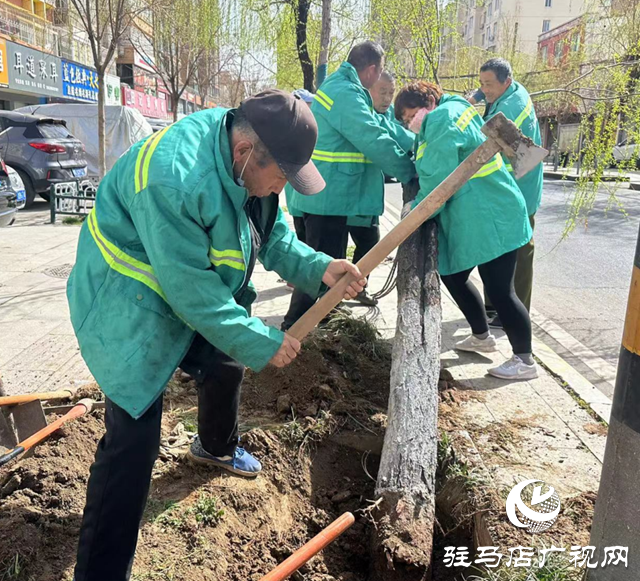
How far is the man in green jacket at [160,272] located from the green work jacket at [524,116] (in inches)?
122

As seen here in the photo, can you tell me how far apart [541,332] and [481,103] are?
7.71 feet

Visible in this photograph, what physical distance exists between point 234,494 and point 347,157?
9.22 ft

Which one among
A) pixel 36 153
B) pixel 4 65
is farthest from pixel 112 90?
pixel 36 153

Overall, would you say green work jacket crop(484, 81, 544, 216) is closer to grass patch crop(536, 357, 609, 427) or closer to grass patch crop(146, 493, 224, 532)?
grass patch crop(536, 357, 609, 427)

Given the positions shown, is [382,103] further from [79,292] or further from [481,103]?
[79,292]

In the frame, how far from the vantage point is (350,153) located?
15.3 ft

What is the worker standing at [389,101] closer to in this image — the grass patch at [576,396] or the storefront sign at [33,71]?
the grass patch at [576,396]

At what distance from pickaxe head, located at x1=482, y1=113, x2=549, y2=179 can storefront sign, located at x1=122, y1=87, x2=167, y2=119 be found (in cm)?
3258

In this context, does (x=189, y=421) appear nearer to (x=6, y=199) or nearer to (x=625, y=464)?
(x=625, y=464)

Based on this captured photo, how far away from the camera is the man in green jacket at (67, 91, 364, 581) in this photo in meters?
1.92

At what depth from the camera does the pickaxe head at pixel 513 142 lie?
2764mm

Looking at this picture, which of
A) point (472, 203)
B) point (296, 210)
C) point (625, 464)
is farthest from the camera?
point (296, 210)

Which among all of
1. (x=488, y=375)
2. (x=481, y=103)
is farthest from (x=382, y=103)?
(x=488, y=375)

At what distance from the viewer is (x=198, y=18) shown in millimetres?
13320
